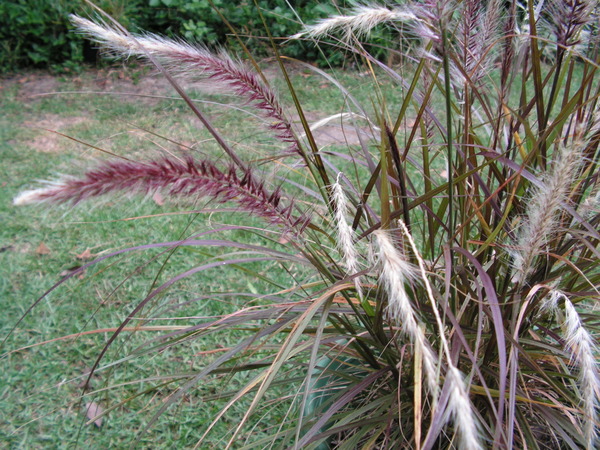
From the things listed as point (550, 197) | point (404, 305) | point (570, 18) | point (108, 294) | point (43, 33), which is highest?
point (570, 18)

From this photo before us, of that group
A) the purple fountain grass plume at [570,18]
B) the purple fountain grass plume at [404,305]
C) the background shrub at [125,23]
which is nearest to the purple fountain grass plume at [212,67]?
the purple fountain grass plume at [404,305]

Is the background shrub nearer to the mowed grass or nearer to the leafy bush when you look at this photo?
the leafy bush

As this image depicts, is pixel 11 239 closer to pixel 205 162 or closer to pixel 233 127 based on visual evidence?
pixel 233 127

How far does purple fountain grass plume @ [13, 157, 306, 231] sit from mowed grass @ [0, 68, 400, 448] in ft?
→ 0.16

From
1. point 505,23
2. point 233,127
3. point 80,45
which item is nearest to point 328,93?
point 233,127

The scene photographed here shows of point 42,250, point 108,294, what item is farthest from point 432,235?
point 42,250

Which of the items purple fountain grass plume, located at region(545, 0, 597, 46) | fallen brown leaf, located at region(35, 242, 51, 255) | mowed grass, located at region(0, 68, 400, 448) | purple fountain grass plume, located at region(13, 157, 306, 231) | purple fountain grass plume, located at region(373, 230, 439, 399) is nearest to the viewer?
purple fountain grass plume, located at region(373, 230, 439, 399)

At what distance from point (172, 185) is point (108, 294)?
6.14 feet

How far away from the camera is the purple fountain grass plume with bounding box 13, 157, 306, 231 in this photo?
2.57 feet

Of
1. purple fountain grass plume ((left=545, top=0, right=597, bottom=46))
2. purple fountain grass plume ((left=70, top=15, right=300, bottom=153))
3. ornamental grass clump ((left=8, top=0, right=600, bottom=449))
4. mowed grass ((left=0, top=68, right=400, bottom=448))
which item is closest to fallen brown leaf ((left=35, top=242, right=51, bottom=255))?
mowed grass ((left=0, top=68, right=400, bottom=448))

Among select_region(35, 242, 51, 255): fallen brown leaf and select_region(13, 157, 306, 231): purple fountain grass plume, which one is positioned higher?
select_region(13, 157, 306, 231): purple fountain grass plume

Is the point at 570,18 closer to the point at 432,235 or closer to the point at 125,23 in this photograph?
the point at 432,235

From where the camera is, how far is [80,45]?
533 cm

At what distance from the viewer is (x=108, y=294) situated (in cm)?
259
